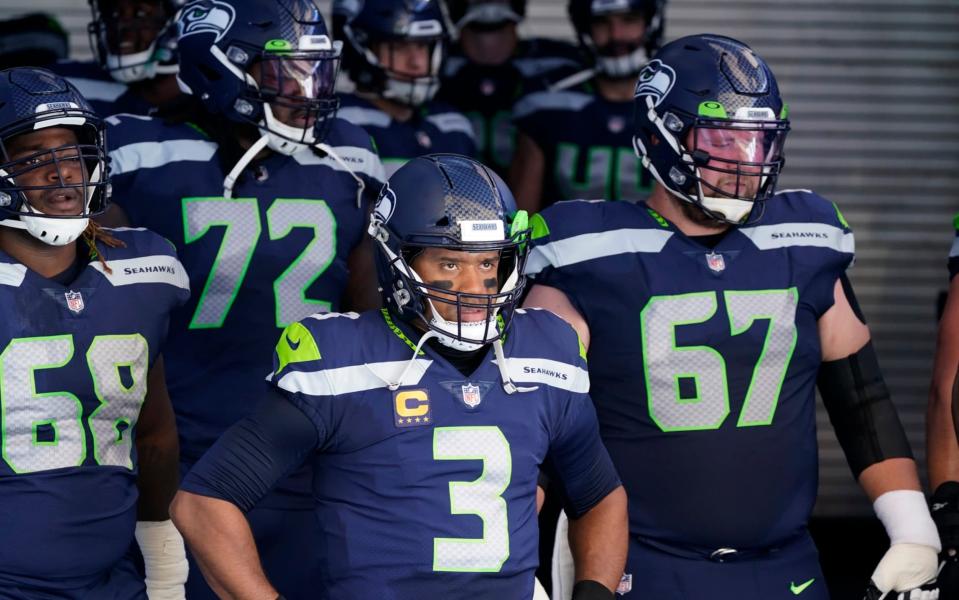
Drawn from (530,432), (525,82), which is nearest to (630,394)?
(530,432)

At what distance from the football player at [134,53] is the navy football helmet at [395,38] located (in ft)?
2.01

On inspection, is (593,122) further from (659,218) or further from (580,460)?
(580,460)

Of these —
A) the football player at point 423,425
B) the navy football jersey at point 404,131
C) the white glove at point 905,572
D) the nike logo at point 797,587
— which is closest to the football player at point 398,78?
the navy football jersey at point 404,131

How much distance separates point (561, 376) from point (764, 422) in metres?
0.73

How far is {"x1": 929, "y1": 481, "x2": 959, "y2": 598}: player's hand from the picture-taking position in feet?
12.2

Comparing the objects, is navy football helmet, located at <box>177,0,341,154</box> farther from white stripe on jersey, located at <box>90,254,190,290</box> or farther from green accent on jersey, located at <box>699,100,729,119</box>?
green accent on jersey, located at <box>699,100,729,119</box>

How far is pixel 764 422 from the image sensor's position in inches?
143

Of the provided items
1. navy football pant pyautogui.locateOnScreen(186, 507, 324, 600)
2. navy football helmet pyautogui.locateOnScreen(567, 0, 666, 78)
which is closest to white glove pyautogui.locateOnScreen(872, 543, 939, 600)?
navy football pant pyautogui.locateOnScreen(186, 507, 324, 600)

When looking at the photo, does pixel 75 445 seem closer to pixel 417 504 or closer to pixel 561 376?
pixel 417 504

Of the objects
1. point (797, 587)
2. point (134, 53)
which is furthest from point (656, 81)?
point (134, 53)

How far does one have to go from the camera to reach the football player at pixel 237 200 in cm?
384

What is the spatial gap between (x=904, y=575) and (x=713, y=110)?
122 cm

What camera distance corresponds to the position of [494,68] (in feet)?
19.1

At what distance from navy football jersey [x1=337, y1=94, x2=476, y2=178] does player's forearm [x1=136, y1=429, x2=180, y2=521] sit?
158 centimetres
